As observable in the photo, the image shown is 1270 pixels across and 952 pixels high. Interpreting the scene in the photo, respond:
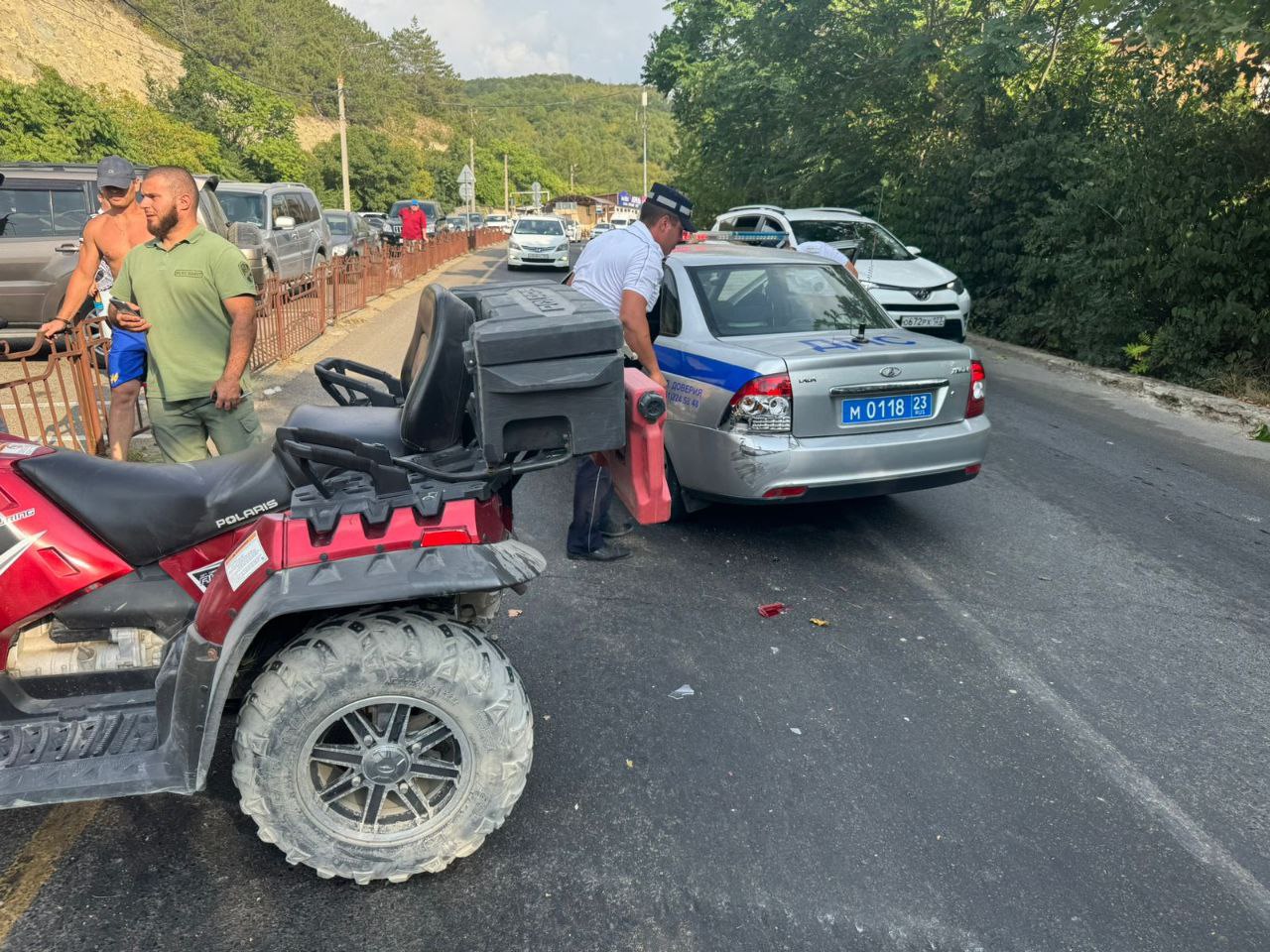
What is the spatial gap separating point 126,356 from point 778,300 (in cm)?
374

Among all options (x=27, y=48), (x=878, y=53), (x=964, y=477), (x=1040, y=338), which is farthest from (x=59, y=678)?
(x=27, y=48)

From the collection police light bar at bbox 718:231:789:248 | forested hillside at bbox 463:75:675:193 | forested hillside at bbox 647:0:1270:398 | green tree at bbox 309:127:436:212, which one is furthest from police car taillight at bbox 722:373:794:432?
forested hillside at bbox 463:75:675:193

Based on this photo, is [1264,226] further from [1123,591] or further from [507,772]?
[507,772]

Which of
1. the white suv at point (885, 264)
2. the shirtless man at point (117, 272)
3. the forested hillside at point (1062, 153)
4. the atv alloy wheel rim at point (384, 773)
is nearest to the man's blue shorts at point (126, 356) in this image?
the shirtless man at point (117, 272)

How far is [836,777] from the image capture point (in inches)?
119

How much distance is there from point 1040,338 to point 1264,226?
167 inches

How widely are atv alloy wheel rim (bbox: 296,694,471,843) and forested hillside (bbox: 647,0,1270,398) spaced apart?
866 cm

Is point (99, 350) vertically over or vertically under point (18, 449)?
under

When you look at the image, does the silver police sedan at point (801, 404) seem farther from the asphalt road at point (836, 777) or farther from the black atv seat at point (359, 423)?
the black atv seat at point (359, 423)

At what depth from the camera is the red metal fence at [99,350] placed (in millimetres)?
5918

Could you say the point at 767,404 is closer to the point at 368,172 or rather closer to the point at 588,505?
the point at 588,505

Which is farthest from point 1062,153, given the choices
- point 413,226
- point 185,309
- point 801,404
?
point 413,226

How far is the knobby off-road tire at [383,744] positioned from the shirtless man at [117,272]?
3.31 meters

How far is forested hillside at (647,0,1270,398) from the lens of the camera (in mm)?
9195
